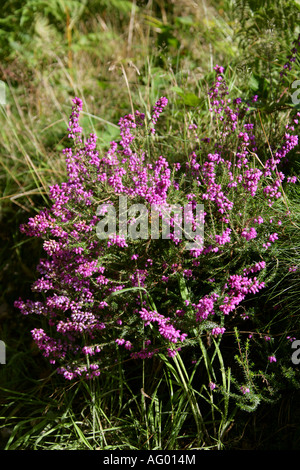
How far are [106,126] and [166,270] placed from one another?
1.43 meters

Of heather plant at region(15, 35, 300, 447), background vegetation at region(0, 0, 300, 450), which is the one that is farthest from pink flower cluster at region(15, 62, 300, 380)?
background vegetation at region(0, 0, 300, 450)

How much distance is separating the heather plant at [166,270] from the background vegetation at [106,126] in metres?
0.12

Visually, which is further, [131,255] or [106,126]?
[106,126]

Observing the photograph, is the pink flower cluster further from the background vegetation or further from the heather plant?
the background vegetation

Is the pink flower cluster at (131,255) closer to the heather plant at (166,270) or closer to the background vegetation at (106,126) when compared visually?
the heather plant at (166,270)

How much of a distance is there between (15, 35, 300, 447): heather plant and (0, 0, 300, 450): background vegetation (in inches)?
4.5

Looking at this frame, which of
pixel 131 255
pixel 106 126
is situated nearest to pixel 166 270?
pixel 131 255

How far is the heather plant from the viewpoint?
6.20ft

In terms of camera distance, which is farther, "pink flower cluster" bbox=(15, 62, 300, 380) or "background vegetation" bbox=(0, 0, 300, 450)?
"background vegetation" bbox=(0, 0, 300, 450)

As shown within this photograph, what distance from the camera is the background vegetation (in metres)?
2.04

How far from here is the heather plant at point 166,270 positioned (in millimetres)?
1889

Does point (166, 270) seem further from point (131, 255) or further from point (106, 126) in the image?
point (106, 126)

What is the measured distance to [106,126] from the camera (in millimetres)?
3117
